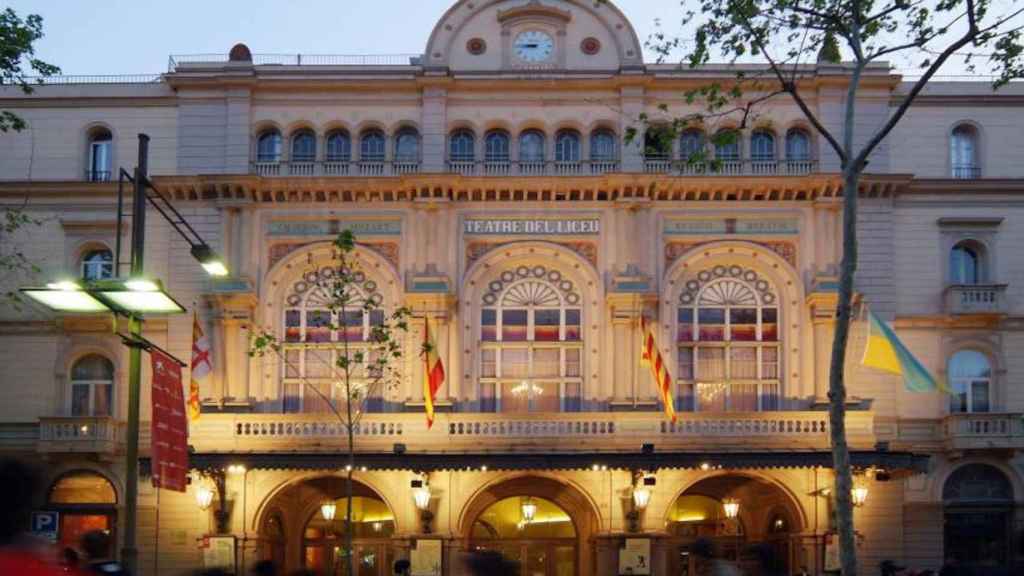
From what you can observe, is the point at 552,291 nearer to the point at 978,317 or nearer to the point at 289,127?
the point at 289,127

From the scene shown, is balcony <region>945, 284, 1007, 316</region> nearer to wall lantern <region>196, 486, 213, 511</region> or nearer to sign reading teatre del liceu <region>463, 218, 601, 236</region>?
sign reading teatre del liceu <region>463, 218, 601, 236</region>

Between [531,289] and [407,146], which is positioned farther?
[407,146]

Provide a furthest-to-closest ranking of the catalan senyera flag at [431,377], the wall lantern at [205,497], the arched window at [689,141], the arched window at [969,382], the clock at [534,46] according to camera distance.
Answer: the clock at [534,46]
the arched window at [689,141]
the arched window at [969,382]
the wall lantern at [205,497]
the catalan senyera flag at [431,377]

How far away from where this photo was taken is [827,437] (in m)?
39.8

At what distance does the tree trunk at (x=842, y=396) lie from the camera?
79.5 feet

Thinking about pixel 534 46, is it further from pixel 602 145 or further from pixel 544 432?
pixel 544 432

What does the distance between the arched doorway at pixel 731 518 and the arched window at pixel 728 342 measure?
2273 mm

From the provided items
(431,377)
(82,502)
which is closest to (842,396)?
(431,377)

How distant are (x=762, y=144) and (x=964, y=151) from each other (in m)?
5.70

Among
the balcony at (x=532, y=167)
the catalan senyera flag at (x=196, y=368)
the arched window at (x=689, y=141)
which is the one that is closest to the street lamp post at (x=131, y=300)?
the catalan senyera flag at (x=196, y=368)

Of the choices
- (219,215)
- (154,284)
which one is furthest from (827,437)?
(154,284)

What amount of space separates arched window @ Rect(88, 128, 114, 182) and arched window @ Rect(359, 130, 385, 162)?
277 inches

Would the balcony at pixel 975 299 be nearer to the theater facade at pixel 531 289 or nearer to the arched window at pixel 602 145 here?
the theater facade at pixel 531 289

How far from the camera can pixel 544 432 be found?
39688 mm
